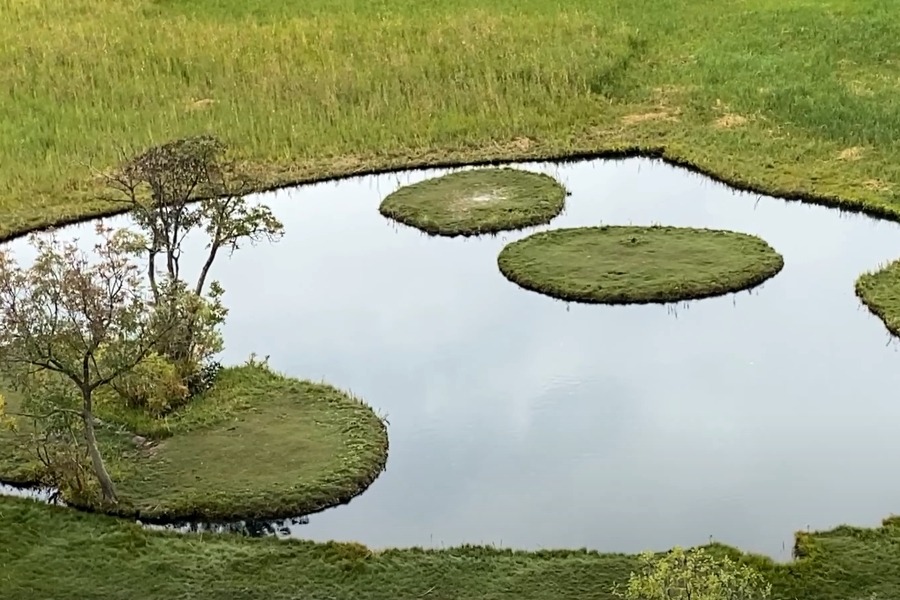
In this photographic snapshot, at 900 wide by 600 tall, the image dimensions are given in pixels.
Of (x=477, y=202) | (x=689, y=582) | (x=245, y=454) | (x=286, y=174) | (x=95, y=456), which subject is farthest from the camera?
(x=286, y=174)

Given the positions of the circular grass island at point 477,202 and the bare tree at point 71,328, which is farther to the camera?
the circular grass island at point 477,202

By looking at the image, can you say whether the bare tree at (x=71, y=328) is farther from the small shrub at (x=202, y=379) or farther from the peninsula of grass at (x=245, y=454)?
the small shrub at (x=202, y=379)

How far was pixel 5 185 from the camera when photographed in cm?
1975

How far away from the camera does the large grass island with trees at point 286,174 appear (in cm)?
1020

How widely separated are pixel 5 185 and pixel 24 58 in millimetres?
5987

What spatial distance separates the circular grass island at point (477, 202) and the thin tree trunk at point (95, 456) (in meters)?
7.93

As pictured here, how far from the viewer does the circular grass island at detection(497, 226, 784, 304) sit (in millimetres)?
15453

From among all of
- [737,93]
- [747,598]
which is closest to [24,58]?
[737,93]

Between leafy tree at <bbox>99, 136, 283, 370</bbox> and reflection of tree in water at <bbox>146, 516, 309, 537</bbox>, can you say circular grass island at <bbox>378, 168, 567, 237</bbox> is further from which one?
reflection of tree in water at <bbox>146, 516, 309, 537</bbox>

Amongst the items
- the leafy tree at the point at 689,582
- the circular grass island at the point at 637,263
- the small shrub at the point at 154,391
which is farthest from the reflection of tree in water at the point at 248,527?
the circular grass island at the point at 637,263

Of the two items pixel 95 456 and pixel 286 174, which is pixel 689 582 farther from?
pixel 286 174

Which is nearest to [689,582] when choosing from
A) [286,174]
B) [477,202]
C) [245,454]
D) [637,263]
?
[245,454]

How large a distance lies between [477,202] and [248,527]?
9.02m

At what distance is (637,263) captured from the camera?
53.4 ft
